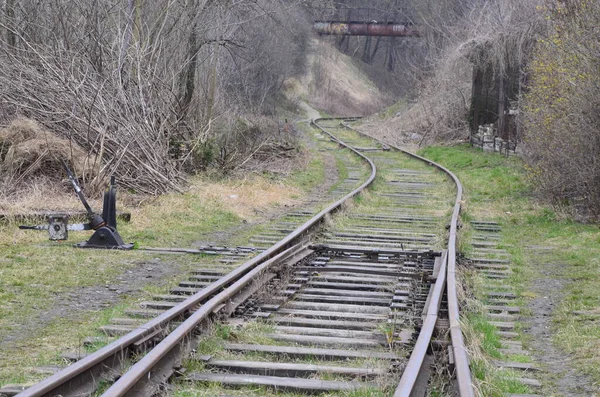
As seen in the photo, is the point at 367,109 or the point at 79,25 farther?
the point at 367,109

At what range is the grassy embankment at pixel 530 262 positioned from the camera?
5.80m

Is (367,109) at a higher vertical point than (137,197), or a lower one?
higher

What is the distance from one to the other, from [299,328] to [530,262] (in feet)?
15.7

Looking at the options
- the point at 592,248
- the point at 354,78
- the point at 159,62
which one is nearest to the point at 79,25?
the point at 159,62

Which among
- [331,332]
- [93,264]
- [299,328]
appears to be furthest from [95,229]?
[331,332]

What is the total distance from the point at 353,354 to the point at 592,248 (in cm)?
618

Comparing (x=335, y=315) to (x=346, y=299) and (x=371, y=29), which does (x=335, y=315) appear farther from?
(x=371, y=29)

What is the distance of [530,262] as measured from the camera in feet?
32.8

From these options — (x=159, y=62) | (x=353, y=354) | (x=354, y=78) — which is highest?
(x=354, y=78)

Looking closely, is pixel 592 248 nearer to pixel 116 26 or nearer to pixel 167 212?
pixel 167 212

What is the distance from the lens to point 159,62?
53.6 feet

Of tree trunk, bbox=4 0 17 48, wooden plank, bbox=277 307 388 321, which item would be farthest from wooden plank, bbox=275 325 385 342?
tree trunk, bbox=4 0 17 48

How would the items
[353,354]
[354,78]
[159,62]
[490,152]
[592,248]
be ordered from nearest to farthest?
[353,354] < [592,248] < [159,62] < [490,152] < [354,78]

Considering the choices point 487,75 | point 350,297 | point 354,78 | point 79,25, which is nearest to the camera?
point 350,297
